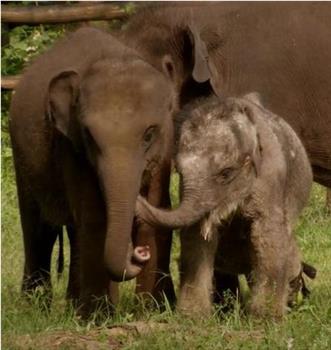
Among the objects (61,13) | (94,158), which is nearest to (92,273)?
(94,158)

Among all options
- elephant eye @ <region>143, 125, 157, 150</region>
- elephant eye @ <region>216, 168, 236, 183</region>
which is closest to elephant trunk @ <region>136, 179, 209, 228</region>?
elephant eye @ <region>216, 168, 236, 183</region>

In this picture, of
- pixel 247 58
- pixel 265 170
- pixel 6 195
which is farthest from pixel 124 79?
pixel 6 195

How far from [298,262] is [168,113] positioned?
1036 millimetres

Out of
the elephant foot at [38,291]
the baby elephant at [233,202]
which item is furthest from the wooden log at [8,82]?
the baby elephant at [233,202]

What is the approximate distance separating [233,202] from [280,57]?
2.11 meters

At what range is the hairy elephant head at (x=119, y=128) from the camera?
699 centimetres

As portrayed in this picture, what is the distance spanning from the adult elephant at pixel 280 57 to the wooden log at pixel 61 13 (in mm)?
4080

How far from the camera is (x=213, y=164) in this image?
23.5 feet

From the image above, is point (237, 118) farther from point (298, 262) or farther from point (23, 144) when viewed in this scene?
point (23, 144)

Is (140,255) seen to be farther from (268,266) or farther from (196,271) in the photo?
(268,266)

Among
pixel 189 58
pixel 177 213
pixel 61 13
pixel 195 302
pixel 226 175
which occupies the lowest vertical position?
pixel 195 302

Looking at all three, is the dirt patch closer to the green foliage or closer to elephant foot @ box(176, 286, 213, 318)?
elephant foot @ box(176, 286, 213, 318)

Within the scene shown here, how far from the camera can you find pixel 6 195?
38.7 feet

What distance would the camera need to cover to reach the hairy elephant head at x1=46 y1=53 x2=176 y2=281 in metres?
6.99
